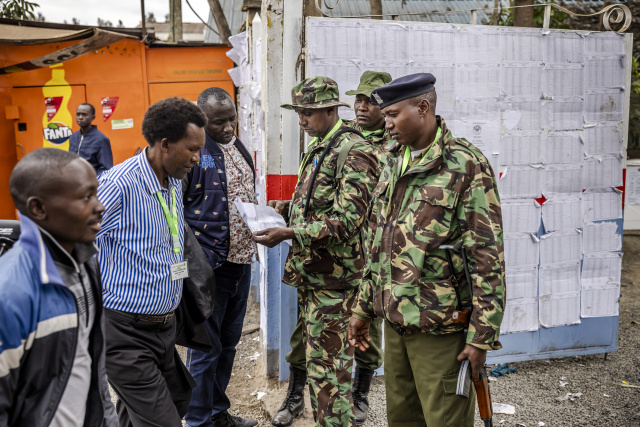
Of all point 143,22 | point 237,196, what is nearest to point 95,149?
point 143,22

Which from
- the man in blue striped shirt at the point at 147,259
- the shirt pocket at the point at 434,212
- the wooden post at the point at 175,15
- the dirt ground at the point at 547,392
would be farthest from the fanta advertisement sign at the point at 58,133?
the shirt pocket at the point at 434,212

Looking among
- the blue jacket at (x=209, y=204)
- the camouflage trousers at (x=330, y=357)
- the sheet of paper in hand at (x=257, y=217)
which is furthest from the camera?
the blue jacket at (x=209, y=204)

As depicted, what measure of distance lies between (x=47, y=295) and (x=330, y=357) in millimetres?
2124

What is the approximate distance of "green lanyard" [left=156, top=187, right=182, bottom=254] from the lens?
264 centimetres

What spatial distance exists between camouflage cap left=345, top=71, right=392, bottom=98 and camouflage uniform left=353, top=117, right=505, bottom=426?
135 cm

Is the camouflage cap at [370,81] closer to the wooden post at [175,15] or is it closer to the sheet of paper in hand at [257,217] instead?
the sheet of paper in hand at [257,217]

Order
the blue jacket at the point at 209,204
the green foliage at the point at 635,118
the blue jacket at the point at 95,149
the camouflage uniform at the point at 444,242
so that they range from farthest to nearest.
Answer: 1. the green foliage at the point at 635,118
2. the blue jacket at the point at 95,149
3. the blue jacket at the point at 209,204
4. the camouflage uniform at the point at 444,242

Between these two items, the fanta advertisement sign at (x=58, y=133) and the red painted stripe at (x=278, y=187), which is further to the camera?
the fanta advertisement sign at (x=58, y=133)

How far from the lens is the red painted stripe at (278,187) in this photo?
4277mm

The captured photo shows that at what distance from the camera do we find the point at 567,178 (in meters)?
4.63

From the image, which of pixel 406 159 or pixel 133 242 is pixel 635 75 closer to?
pixel 406 159

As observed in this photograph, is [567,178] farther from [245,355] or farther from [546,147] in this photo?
[245,355]

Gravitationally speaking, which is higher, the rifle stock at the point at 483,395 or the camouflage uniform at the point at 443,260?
the camouflage uniform at the point at 443,260

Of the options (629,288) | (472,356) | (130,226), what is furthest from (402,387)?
(629,288)
